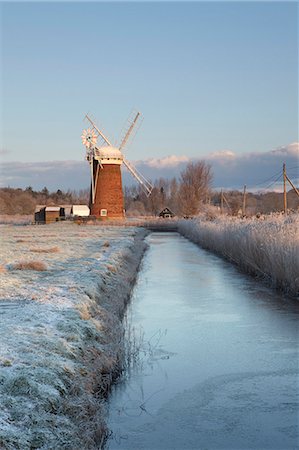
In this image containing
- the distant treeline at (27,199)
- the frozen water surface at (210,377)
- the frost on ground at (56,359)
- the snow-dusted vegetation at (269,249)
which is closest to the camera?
the frost on ground at (56,359)

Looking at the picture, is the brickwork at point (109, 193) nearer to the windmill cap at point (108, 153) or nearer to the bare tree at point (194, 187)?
the windmill cap at point (108, 153)

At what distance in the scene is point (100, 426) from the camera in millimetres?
4723

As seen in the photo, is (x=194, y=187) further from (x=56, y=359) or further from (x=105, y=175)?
(x=56, y=359)

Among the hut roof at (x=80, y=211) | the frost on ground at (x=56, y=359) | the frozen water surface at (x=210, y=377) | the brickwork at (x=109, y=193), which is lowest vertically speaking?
the frozen water surface at (x=210, y=377)

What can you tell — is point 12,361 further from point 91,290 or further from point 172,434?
point 91,290

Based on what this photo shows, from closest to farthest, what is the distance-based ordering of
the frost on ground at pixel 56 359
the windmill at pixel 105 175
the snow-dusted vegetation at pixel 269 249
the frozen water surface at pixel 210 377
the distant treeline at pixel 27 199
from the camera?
1. the frost on ground at pixel 56 359
2. the frozen water surface at pixel 210 377
3. the snow-dusted vegetation at pixel 269 249
4. the windmill at pixel 105 175
5. the distant treeline at pixel 27 199

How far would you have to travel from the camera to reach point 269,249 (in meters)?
14.6

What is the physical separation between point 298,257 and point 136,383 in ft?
23.0

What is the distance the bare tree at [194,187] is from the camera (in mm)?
61625

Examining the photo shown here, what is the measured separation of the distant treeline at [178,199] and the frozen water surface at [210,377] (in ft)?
131

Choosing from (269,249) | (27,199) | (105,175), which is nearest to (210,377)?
(269,249)

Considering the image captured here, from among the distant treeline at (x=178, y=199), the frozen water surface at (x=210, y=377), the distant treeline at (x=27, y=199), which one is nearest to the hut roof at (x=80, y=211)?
the distant treeline at (x=178, y=199)

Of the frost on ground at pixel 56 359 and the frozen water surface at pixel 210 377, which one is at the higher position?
the frost on ground at pixel 56 359

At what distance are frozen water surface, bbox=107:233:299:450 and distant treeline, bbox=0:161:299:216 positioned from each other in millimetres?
39903
